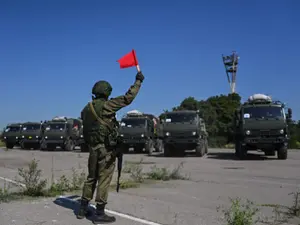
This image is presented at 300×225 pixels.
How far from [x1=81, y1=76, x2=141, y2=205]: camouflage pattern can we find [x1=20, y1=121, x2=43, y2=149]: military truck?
25.8 metres

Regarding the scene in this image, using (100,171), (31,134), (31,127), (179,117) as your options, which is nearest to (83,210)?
(100,171)

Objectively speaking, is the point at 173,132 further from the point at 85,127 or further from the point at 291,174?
the point at 85,127

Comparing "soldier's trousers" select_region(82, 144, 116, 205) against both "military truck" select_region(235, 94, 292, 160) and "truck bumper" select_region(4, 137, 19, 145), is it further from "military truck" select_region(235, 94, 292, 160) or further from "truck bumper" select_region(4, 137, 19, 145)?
"truck bumper" select_region(4, 137, 19, 145)

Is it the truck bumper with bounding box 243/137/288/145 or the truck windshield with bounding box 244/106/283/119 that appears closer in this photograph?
the truck bumper with bounding box 243/137/288/145

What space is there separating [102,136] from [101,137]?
0.8 inches

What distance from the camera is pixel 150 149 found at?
23.9 metres

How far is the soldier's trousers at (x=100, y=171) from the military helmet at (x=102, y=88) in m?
0.72

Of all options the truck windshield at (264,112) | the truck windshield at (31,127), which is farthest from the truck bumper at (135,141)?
the truck windshield at (31,127)

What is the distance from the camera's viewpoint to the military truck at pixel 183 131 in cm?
2002

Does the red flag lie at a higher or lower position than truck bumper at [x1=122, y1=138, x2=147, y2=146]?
higher

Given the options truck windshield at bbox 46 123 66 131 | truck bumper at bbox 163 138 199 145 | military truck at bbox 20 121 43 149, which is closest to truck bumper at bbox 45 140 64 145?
truck windshield at bbox 46 123 66 131

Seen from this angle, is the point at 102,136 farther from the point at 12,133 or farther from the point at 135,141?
the point at 12,133

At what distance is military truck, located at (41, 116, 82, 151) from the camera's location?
2809 cm

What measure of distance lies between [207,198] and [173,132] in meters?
12.7
